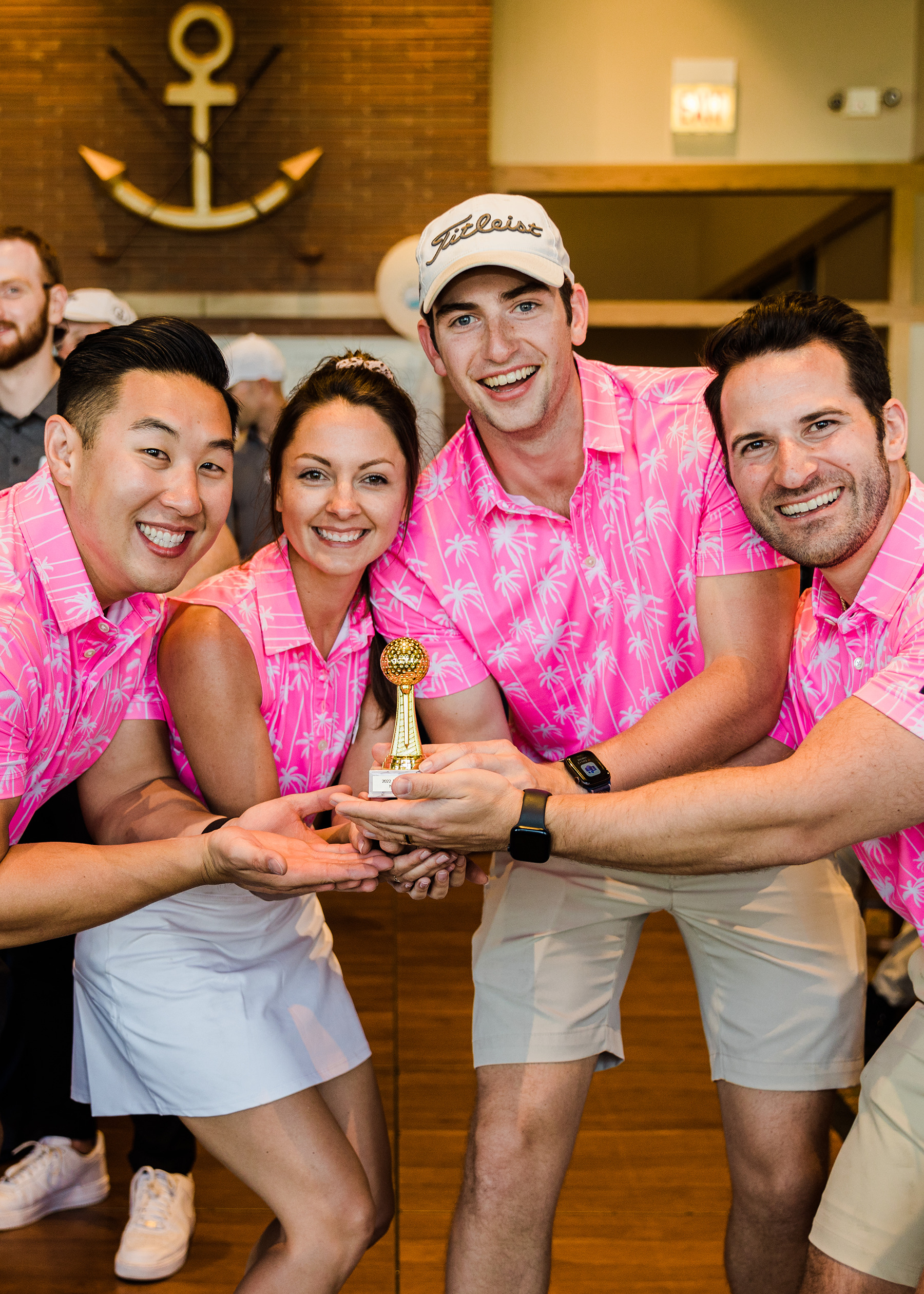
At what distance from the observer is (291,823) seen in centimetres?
195

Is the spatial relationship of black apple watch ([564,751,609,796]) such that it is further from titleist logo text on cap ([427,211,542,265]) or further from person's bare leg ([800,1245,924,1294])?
titleist logo text on cap ([427,211,542,265])

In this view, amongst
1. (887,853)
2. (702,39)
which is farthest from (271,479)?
(702,39)

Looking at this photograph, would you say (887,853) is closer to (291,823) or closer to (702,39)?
(291,823)

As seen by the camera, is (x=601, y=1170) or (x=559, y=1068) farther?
(x=601, y=1170)

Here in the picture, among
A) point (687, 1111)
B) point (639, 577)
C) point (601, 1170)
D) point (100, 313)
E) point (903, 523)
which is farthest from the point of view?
point (100, 313)

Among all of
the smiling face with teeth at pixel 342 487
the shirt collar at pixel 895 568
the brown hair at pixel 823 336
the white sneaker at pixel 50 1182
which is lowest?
the white sneaker at pixel 50 1182

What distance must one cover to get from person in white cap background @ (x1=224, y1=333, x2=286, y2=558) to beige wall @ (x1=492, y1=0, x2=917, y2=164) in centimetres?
254

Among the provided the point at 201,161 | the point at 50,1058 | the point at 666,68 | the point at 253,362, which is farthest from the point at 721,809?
the point at 666,68

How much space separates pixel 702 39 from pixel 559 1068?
6.71 meters

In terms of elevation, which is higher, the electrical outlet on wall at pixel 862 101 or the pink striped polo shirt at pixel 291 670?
the electrical outlet on wall at pixel 862 101

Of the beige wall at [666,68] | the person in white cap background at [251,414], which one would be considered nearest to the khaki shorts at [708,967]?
the person in white cap background at [251,414]

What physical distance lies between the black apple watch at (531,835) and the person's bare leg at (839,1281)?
693 mm

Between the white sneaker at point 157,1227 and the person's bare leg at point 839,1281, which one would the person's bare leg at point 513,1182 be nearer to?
the person's bare leg at point 839,1281

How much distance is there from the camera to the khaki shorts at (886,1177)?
1.65 metres
